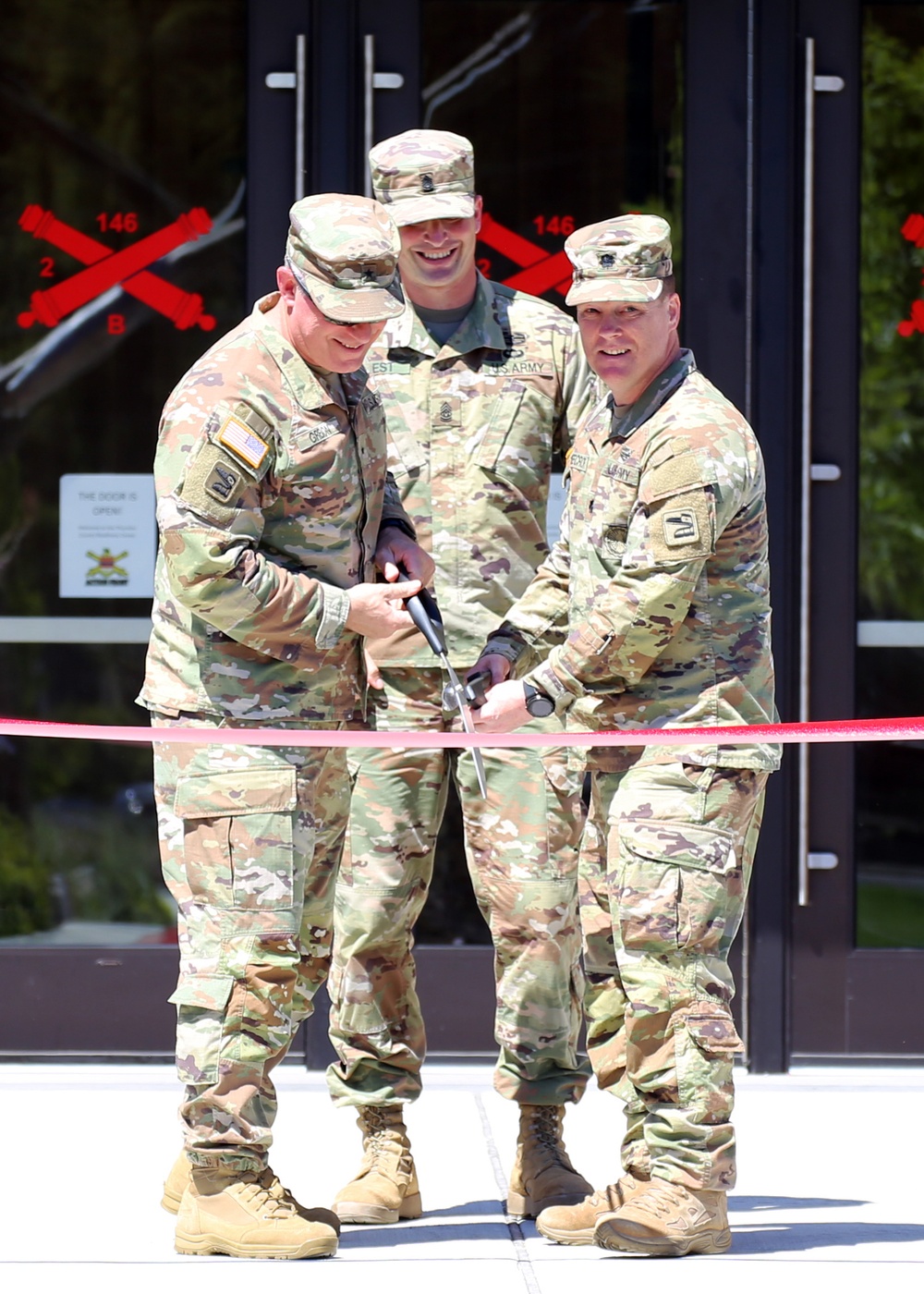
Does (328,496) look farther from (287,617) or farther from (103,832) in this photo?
(103,832)

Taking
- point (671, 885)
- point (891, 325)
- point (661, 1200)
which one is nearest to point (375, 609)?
point (671, 885)

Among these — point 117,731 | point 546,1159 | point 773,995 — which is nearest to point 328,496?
point 117,731

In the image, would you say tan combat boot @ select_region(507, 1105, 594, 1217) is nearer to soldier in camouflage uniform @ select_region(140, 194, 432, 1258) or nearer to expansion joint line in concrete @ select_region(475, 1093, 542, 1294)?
expansion joint line in concrete @ select_region(475, 1093, 542, 1294)

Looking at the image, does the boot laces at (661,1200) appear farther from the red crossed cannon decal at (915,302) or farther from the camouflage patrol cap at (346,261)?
the red crossed cannon decal at (915,302)

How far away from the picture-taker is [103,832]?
5227 mm

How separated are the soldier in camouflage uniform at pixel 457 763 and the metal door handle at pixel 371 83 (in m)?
1.03

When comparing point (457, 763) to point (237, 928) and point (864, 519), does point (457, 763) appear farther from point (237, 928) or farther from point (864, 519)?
point (864, 519)

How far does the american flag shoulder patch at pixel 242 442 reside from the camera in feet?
11.1

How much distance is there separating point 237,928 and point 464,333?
1402mm

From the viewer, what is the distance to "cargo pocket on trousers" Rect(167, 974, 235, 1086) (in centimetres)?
343

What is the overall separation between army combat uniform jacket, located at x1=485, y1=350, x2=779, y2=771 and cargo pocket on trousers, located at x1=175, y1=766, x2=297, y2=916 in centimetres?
58

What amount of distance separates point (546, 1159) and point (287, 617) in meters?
1.31

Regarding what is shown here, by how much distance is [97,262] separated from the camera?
5.11 m

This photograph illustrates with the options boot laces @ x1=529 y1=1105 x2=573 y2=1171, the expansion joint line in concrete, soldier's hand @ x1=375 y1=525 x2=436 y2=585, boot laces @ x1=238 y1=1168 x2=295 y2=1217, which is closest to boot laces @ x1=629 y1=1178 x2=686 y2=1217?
the expansion joint line in concrete
